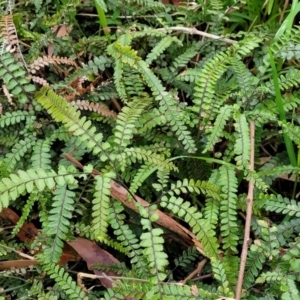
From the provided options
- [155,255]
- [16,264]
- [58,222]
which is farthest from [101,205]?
[16,264]

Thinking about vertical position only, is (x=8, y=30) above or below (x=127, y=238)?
above

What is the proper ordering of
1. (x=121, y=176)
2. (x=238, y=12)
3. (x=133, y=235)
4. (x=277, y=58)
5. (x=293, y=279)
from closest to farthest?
(x=293, y=279) < (x=133, y=235) < (x=121, y=176) < (x=277, y=58) < (x=238, y=12)

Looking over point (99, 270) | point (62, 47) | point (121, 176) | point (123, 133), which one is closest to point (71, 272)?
point (99, 270)

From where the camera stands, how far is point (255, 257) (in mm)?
2051

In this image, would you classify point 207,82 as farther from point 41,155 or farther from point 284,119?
point 41,155

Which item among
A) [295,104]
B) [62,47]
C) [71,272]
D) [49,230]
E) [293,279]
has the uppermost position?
[62,47]

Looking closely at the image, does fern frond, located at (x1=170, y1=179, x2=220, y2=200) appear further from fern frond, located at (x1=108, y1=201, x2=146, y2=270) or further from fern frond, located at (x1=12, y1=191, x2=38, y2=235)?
fern frond, located at (x1=12, y1=191, x2=38, y2=235)

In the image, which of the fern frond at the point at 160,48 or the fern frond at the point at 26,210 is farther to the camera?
the fern frond at the point at 160,48

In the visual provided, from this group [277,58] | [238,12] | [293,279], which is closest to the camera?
[293,279]

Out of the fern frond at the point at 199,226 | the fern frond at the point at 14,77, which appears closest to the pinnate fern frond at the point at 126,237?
the fern frond at the point at 199,226

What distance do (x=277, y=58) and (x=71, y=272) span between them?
154cm

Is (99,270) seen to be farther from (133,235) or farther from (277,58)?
(277,58)

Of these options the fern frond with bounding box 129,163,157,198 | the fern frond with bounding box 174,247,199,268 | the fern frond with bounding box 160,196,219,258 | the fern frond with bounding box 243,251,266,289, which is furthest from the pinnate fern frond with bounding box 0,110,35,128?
the fern frond with bounding box 243,251,266,289

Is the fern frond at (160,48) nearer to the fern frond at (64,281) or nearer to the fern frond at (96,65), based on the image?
the fern frond at (96,65)
